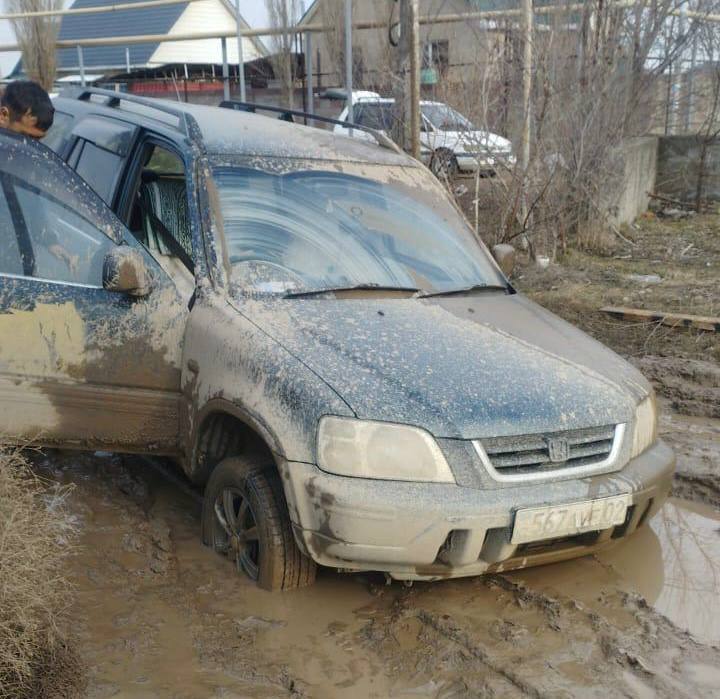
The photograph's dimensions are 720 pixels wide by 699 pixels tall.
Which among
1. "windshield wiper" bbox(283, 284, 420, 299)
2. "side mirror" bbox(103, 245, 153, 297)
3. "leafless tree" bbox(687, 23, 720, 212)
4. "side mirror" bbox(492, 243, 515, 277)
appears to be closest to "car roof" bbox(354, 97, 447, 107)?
"side mirror" bbox(492, 243, 515, 277)

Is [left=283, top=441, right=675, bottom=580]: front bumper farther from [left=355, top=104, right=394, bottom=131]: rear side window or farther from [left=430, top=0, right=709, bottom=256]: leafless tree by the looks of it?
[left=355, top=104, right=394, bottom=131]: rear side window

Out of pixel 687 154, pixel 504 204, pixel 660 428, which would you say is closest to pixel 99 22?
pixel 687 154

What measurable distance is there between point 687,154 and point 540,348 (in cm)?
1110

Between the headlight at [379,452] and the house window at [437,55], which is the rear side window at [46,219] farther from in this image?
the house window at [437,55]

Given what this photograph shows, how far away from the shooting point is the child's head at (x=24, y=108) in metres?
4.81

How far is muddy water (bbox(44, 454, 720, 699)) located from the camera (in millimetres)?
3139

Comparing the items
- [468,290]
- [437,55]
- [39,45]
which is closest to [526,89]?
[437,55]

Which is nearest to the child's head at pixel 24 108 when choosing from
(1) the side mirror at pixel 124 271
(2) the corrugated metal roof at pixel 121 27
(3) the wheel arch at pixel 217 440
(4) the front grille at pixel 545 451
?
(1) the side mirror at pixel 124 271

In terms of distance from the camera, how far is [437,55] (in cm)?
998

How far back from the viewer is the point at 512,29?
971 centimetres

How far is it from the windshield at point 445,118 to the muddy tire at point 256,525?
6167 mm

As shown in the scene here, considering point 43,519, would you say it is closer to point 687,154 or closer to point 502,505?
point 502,505

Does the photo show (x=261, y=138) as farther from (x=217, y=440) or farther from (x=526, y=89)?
(x=526, y=89)

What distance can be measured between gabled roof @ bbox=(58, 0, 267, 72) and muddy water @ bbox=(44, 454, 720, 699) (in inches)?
952
